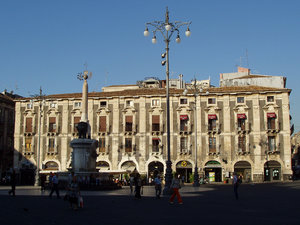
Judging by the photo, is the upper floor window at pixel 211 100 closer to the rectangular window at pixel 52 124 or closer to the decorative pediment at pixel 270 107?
the decorative pediment at pixel 270 107

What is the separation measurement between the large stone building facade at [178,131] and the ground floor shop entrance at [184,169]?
0.13 meters

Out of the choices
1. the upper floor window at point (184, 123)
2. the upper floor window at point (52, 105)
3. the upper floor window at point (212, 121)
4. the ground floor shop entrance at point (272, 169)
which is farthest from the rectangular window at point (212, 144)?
the upper floor window at point (52, 105)

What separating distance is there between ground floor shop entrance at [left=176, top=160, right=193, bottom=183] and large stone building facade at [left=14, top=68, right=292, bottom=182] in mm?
130

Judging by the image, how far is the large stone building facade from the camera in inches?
1956

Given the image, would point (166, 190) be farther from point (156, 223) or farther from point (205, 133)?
point (205, 133)

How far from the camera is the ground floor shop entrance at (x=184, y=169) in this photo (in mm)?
50812

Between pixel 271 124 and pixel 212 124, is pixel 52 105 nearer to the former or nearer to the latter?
pixel 212 124

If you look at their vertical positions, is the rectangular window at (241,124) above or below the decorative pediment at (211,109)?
below

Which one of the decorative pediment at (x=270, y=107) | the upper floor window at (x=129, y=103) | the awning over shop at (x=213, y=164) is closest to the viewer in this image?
the decorative pediment at (x=270, y=107)

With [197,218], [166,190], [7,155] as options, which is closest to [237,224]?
[197,218]

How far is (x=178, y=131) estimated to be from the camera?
51500 mm

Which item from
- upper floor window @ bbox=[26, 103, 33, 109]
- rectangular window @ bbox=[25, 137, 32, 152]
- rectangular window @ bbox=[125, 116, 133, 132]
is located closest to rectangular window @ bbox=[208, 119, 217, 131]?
rectangular window @ bbox=[125, 116, 133, 132]

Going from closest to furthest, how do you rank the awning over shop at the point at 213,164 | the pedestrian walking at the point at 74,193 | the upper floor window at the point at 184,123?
the pedestrian walking at the point at 74,193, the awning over shop at the point at 213,164, the upper floor window at the point at 184,123

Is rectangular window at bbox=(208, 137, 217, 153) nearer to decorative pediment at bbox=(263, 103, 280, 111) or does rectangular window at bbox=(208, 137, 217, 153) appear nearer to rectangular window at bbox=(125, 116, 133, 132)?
decorative pediment at bbox=(263, 103, 280, 111)
